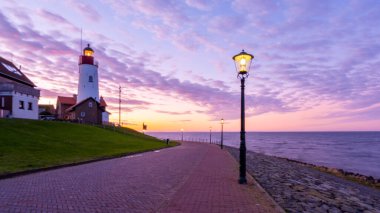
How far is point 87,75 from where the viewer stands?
60906 mm

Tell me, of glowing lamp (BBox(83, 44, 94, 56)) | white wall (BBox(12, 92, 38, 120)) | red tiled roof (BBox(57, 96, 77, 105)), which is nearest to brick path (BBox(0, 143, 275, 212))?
white wall (BBox(12, 92, 38, 120))

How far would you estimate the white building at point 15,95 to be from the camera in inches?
1490

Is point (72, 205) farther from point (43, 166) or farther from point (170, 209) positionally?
point (43, 166)

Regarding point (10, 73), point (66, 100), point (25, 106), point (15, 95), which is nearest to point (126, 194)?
point (15, 95)

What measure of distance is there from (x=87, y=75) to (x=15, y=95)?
2310 cm

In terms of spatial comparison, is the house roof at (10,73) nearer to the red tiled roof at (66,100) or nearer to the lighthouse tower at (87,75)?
the lighthouse tower at (87,75)

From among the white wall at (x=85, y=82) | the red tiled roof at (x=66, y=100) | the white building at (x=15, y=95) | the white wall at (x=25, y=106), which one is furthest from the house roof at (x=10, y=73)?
the red tiled roof at (x=66, y=100)

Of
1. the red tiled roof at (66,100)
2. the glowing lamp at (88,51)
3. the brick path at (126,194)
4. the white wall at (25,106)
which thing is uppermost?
the glowing lamp at (88,51)

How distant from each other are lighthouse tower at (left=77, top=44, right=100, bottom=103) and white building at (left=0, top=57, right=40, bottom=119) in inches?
600

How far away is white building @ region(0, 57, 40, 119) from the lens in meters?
37.8

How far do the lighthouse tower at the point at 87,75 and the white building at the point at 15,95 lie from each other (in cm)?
1525

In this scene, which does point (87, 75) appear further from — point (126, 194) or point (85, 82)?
point (126, 194)

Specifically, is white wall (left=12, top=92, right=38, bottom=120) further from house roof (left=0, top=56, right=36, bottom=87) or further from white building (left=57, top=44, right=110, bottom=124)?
white building (left=57, top=44, right=110, bottom=124)

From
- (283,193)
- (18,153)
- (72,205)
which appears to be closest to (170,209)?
(72,205)
